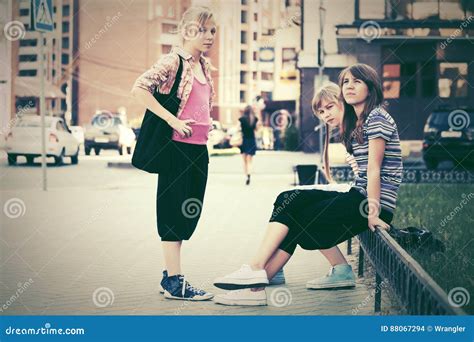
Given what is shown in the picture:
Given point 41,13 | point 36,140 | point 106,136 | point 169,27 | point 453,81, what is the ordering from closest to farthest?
1. point 41,13
2. point 169,27
3. point 36,140
4. point 453,81
5. point 106,136

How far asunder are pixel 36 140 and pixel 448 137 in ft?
23.6

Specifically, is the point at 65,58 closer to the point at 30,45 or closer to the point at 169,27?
the point at 30,45

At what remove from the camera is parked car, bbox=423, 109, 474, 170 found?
13750mm

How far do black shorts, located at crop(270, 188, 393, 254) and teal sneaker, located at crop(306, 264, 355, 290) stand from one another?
36cm

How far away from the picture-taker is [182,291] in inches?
178

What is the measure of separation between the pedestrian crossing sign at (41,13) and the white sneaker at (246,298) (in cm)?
223

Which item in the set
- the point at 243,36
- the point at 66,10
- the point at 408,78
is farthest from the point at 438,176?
the point at 408,78

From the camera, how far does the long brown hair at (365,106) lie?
4.36 meters

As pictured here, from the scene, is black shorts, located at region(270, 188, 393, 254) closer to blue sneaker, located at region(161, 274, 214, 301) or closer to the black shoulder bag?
blue sneaker, located at region(161, 274, 214, 301)

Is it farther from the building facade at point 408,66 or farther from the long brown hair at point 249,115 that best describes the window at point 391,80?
the long brown hair at point 249,115
